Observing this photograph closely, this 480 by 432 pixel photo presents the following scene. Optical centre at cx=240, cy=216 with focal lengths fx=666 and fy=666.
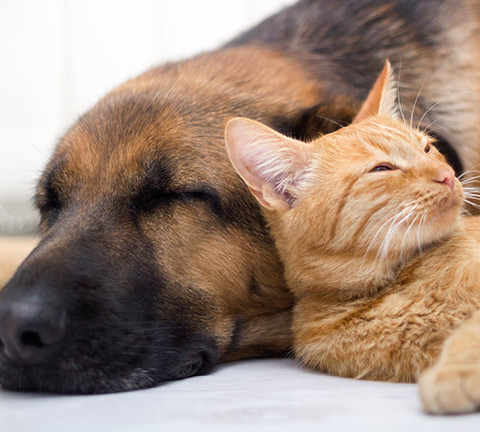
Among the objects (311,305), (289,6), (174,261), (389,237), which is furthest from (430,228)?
(289,6)

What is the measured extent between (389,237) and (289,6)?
125 centimetres

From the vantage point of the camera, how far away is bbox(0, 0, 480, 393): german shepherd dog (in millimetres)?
1380

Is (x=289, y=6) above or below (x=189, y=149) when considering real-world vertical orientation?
above

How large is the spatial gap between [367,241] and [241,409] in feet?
1.86

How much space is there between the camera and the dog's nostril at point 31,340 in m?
1.32

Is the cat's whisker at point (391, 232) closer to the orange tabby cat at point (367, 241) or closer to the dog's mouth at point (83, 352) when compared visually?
the orange tabby cat at point (367, 241)

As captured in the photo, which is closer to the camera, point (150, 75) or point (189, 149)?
point (189, 149)

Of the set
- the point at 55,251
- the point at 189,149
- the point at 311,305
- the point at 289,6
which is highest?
the point at 289,6

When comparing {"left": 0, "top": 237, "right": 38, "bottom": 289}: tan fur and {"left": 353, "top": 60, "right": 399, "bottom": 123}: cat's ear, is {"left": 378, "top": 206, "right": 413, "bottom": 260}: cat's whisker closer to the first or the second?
{"left": 353, "top": 60, "right": 399, "bottom": 123}: cat's ear

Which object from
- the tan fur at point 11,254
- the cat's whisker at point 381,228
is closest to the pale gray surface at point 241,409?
the cat's whisker at point 381,228

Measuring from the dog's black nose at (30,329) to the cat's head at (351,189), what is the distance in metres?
0.55

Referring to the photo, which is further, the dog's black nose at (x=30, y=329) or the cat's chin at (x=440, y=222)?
the cat's chin at (x=440, y=222)

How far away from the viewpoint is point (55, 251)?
4.88ft

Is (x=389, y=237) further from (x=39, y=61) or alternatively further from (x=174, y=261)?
(x=39, y=61)
